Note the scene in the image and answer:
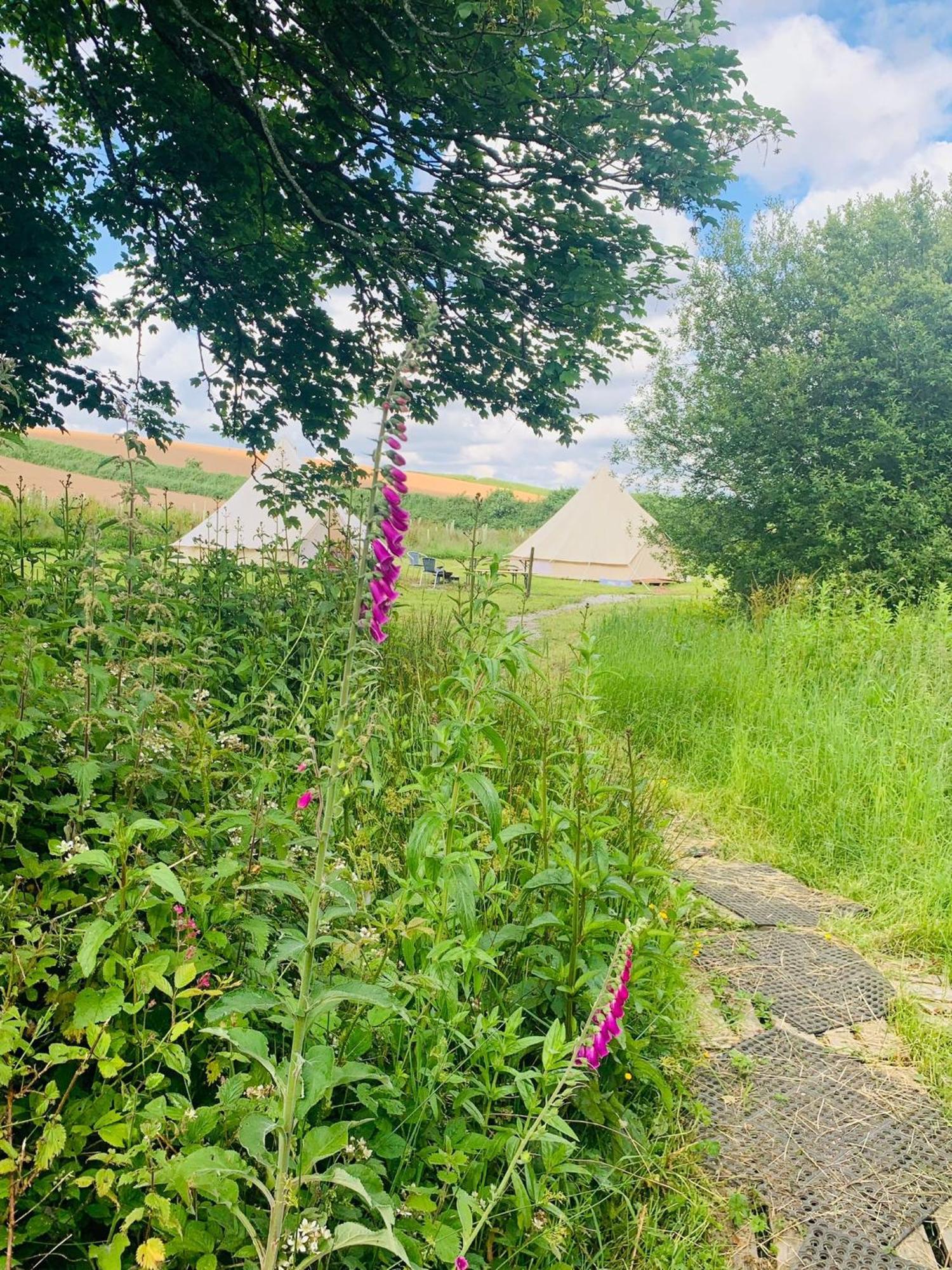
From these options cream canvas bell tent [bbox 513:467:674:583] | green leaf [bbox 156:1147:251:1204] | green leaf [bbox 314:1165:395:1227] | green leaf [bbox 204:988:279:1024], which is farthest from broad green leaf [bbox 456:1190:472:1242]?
cream canvas bell tent [bbox 513:467:674:583]

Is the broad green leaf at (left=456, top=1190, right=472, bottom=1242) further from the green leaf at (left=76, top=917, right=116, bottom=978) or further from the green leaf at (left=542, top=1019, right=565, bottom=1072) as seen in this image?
the green leaf at (left=76, top=917, right=116, bottom=978)

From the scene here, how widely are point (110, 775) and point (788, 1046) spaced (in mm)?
2190

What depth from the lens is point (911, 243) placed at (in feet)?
34.9

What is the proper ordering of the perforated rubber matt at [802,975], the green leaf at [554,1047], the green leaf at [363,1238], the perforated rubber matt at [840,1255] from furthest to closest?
the perforated rubber matt at [802,975]
the perforated rubber matt at [840,1255]
the green leaf at [554,1047]
the green leaf at [363,1238]

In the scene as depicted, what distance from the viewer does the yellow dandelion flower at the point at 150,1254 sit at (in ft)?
3.57

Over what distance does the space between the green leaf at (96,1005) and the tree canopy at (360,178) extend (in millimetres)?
→ 5033

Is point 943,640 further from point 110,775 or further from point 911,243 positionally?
point 911,243

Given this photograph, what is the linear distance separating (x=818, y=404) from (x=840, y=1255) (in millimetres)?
10897

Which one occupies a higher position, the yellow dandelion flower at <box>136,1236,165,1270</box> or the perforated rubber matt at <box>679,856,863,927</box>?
the yellow dandelion flower at <box>136,1236,165,1270</box>

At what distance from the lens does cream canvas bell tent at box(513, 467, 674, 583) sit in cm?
1708

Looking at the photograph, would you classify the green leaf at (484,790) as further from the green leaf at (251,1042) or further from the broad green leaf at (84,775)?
the broad green leaf at (84,775)

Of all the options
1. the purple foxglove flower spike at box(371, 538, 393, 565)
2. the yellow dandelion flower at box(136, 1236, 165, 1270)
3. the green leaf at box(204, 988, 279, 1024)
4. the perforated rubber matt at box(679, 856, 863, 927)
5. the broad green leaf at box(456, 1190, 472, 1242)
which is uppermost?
the purple foxglove flower spike at box(371, 538, 393, 565)

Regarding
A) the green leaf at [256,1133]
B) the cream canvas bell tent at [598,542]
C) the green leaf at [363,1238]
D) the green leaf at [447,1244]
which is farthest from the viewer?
the cream canvas bell tent at [598,542]

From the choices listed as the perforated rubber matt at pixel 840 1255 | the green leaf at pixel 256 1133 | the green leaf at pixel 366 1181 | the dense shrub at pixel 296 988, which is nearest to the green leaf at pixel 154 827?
the dense shrub at pixel 296 988
